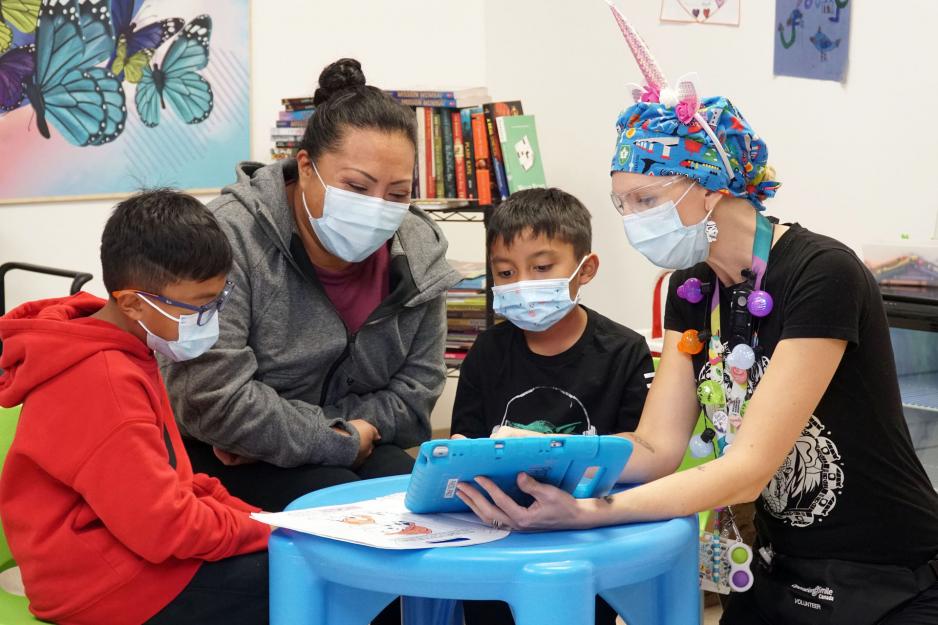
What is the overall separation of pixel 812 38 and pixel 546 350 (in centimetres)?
137

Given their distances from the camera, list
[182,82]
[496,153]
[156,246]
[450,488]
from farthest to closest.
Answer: [182,82], [496,153], [156,246], [450,488]

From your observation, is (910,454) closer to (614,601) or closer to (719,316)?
(719,316)

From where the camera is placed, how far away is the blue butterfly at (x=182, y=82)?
3.56 metres

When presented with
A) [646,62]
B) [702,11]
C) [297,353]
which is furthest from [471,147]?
[646,62]

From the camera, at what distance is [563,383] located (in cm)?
183

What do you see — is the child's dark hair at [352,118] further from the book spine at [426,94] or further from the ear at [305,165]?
the book spine at [426,94]

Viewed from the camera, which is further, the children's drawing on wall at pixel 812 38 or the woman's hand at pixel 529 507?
the children's drawing on wall at pixel 812 38

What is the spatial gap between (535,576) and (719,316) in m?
0.59

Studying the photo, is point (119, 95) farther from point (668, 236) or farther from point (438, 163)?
point (668, 236)

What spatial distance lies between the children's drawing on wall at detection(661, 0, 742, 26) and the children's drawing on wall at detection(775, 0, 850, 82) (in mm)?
173

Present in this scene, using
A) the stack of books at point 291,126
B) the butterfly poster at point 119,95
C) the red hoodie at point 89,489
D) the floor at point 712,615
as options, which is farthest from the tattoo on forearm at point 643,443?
the butterfly poster at point 119,95

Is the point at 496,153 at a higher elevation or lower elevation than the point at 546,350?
higher

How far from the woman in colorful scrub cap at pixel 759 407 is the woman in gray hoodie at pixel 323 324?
56 centimetres

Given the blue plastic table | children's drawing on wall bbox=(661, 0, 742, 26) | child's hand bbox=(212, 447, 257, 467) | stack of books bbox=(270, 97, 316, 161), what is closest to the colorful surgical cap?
the blue plastic table
